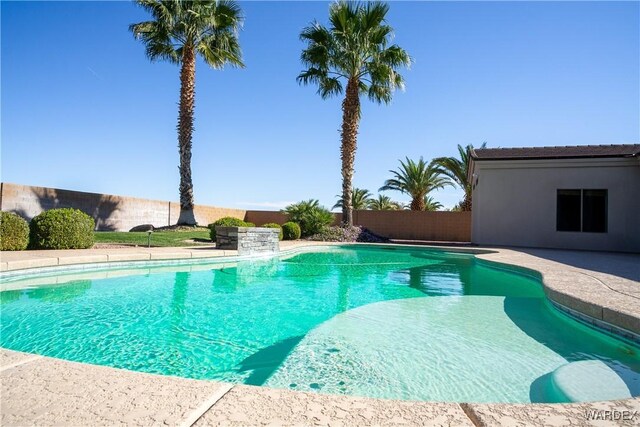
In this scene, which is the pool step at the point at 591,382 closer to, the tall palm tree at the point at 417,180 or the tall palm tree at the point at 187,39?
the tall palm tree at the point at 187,39

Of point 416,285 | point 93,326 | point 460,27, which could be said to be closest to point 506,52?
point 460,27

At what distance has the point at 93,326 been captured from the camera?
4.05m

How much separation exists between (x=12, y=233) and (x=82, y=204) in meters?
7.73

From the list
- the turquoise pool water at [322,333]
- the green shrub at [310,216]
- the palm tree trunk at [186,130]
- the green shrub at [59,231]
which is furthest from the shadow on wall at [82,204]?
the turquoise pool water at [322,333]

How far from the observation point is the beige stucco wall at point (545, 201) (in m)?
13.2

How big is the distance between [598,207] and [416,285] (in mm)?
10933

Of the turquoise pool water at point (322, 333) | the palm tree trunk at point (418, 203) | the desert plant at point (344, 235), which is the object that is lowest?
the turquoise pool water at point (322, 333)

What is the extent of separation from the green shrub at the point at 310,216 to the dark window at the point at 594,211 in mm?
10487

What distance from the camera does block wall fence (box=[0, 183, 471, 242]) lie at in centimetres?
1350

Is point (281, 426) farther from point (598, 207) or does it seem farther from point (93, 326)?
point (598, 207)

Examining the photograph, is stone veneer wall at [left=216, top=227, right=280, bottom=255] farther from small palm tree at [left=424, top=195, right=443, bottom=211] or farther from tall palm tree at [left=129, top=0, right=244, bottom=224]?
small palm tree at [left=424, top=195, right=443, bottom=211]

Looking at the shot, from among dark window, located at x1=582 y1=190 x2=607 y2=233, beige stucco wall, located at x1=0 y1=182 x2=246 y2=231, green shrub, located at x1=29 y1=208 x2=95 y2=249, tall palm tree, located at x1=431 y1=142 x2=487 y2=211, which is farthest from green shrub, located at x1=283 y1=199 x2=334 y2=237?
dark window, located at x1=582 y1=190 x2=607 y2=233

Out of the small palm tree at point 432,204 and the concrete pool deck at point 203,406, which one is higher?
the small palm tree at point 432,204

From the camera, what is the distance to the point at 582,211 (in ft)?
45.3
